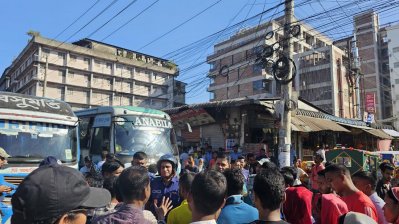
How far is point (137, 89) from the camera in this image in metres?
65.8

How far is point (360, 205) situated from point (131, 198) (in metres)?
2.45

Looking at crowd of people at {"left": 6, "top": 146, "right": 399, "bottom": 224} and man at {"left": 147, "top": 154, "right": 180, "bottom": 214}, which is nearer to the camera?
crowd of people at {"left": 6, "top": 146, "right": 399, "bottom": 224}

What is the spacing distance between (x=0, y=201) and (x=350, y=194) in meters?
5.68

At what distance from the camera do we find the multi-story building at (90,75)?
5231cm

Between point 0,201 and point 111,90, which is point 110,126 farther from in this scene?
point 111,90

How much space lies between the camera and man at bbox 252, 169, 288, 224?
255cm

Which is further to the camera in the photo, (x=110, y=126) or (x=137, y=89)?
(x=137, y=89)

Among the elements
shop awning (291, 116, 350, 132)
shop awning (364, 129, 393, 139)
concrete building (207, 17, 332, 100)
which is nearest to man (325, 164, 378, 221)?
shop awning (291, 116, 350, 132)

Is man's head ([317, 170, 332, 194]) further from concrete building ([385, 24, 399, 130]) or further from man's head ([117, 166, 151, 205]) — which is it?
concrete building ([385, 24, 399, 130])

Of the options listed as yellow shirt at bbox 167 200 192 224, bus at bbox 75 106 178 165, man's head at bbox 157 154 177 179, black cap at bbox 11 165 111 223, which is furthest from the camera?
bus at bbox 75 106 178 165

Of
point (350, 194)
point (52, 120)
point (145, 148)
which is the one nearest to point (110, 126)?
point (145, 148)

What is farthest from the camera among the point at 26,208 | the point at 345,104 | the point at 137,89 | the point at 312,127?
the point at 137,89

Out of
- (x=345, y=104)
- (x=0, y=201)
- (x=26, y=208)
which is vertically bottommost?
(x=0, y=201)

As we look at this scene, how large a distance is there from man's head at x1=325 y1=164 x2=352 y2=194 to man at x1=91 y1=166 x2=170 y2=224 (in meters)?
2.27
